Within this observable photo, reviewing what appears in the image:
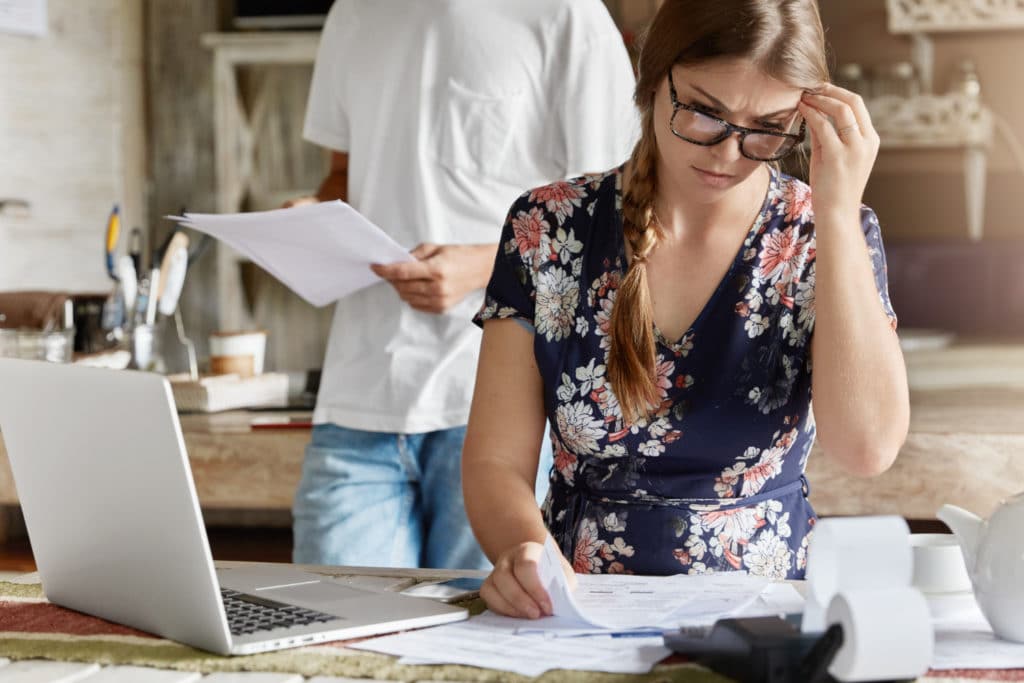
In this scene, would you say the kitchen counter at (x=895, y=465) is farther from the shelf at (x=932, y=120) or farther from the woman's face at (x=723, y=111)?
the shelf at (x=932, y=120)

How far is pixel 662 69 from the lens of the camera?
4.08 ft

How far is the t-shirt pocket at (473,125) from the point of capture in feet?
5.54

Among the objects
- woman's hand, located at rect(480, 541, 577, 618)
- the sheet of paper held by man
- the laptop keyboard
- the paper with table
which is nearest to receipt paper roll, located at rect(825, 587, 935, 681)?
the paper with table

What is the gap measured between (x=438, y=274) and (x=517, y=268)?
0.27 m

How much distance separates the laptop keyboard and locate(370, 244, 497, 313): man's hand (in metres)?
0.63

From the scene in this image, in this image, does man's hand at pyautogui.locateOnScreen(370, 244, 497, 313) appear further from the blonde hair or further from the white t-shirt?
the blonde hair

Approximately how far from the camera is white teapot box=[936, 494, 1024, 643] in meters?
0.92

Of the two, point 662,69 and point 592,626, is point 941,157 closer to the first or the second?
point 662,69

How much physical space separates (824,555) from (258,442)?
4.71 ft

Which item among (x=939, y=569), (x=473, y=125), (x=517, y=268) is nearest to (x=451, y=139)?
(x=473, y=125)

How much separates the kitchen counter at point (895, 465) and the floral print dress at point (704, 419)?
0.59 metres

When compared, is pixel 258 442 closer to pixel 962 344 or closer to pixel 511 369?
pixel 511 369

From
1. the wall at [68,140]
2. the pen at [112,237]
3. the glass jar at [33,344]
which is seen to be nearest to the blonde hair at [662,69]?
the glass jar at [33,344]

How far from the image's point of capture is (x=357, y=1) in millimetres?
1764
